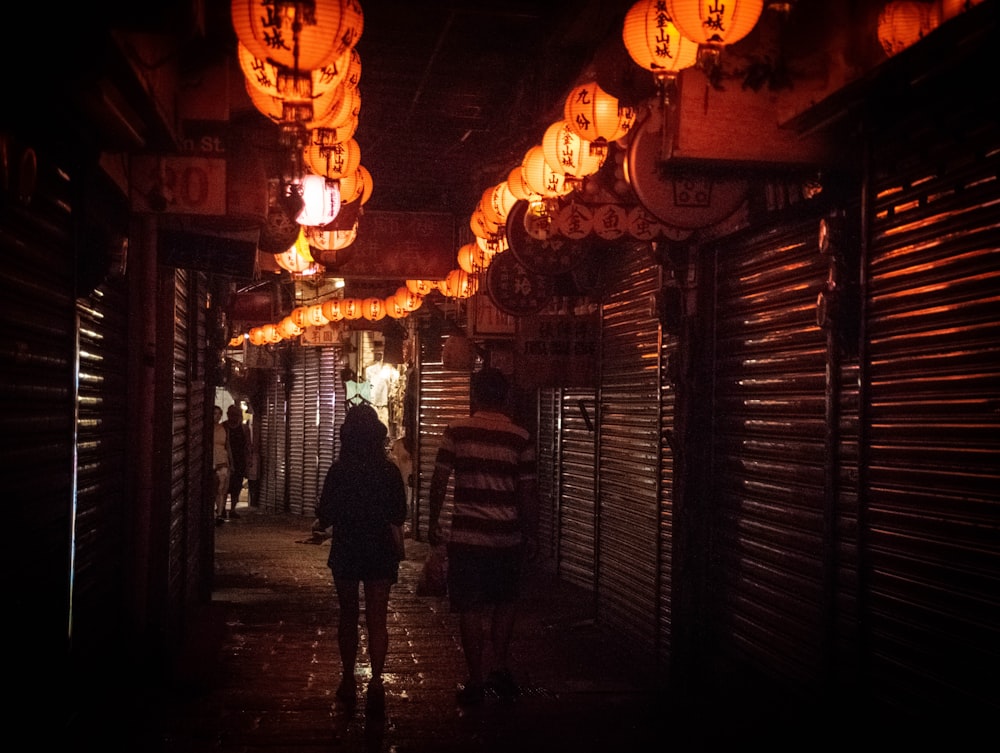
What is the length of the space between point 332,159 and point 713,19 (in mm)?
4644

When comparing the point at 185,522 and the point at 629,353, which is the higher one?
the point at 629,353

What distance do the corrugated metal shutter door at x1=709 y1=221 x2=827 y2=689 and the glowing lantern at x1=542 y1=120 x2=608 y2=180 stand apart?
4.81ft

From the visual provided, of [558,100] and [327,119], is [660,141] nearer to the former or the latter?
[327,119]

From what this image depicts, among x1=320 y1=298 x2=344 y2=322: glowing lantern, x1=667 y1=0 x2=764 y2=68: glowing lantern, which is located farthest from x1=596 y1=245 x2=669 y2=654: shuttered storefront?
x1=320 y1=298 x2=344 y2=322: glowing lantern

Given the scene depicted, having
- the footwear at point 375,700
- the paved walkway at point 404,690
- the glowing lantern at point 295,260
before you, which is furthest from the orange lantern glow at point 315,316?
the footwear at point 375,700

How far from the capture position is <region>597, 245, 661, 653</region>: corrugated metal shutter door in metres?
10.0

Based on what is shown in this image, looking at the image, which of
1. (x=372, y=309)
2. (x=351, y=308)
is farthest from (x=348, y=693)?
(x=351, y=308)

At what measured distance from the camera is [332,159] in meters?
9.31

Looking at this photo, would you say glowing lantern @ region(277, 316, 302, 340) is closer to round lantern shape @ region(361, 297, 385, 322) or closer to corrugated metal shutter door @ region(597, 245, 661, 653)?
round lantern shape @ region(361, 297, 385, 322)

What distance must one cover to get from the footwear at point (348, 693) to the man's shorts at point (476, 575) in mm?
1030

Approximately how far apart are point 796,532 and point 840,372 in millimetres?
1413

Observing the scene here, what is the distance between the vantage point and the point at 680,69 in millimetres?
6414

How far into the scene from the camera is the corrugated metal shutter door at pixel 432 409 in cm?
1916

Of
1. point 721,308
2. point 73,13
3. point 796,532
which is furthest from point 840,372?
point 73,13
